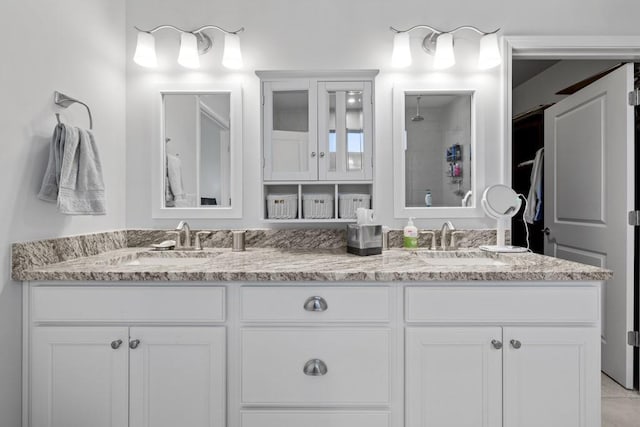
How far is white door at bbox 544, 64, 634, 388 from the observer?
1.99 m

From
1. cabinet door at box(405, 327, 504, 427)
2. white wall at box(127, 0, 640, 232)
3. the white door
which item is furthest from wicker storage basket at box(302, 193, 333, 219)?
the white door

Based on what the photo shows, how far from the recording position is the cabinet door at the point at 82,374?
1.29 m

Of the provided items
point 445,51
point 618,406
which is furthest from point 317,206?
point 618,406

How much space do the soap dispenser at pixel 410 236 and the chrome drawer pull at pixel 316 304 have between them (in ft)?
2.39

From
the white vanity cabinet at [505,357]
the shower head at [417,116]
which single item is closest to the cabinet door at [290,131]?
the shower head at [417,116]

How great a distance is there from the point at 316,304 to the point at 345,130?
0.93 meters

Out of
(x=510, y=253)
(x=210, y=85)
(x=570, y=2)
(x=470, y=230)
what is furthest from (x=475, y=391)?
(x=570, y=2)

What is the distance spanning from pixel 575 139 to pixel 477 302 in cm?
173

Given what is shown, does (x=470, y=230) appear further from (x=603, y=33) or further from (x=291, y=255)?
(x=603, y=33)

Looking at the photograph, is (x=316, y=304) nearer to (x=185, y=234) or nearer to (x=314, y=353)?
(x=314, y=353)

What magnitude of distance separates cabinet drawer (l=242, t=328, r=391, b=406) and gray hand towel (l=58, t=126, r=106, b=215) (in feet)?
2.72

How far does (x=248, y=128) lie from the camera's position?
1.94 meters

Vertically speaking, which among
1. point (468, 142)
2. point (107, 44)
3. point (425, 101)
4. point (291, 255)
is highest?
point (107, 44)

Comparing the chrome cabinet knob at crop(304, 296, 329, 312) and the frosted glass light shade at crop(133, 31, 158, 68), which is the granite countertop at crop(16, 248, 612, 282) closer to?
the chrome cabinet knob at crop(304, 296, 329, 312)
